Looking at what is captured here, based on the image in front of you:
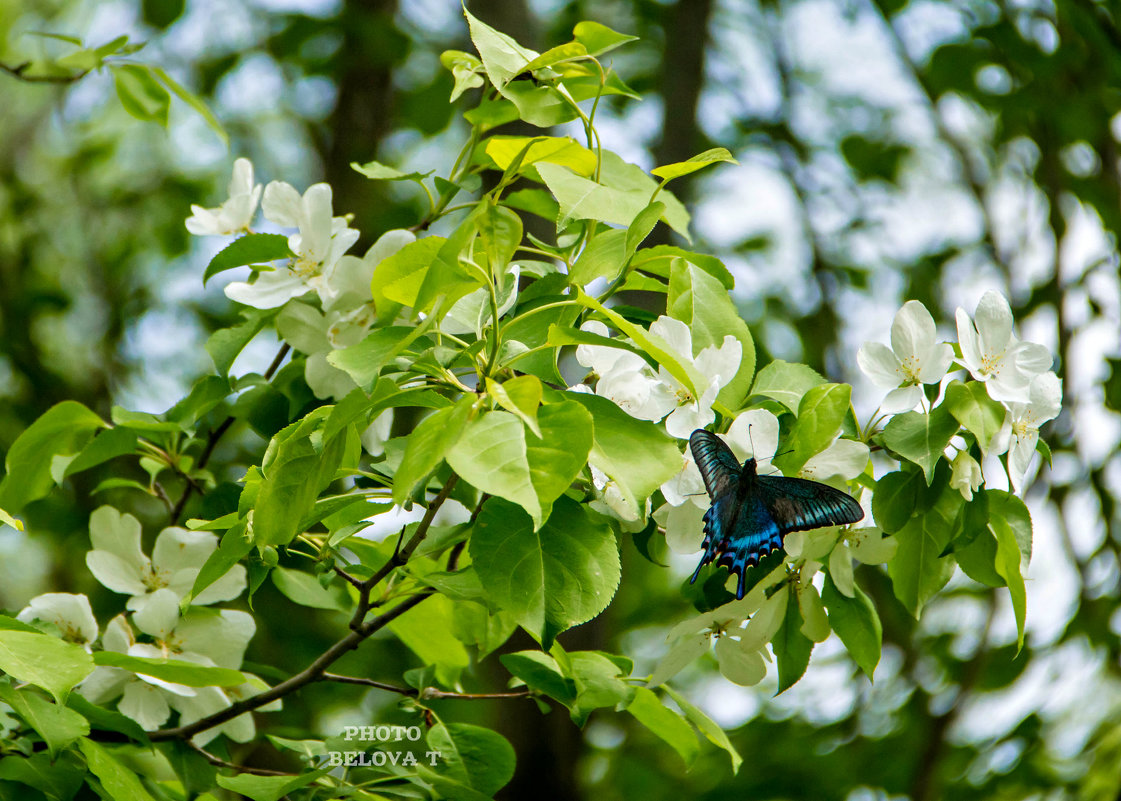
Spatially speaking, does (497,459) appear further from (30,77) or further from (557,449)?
(30,77)

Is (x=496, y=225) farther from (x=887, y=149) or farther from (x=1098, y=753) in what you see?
Answer: (x=887, y=149)

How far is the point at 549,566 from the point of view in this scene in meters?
0.71

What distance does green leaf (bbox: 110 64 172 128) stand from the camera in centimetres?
151

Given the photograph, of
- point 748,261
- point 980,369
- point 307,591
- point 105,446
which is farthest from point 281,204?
point 748,261

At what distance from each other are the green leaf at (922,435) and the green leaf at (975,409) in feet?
0.04

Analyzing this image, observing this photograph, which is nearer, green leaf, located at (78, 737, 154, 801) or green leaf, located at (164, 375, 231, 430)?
green leaf, located at (78, 737, 154, 801)

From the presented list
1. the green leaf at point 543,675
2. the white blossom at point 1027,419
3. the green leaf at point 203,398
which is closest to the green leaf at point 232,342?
the green leaf at point 203,398

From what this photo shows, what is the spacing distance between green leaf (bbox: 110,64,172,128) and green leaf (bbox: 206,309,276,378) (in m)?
0.52

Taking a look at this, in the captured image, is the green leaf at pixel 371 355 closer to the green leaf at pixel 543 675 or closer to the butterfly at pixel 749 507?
the butterfly at pixel 749 507

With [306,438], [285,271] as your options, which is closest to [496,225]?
[306,438]

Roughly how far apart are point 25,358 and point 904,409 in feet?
9.95

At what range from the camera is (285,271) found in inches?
43.3

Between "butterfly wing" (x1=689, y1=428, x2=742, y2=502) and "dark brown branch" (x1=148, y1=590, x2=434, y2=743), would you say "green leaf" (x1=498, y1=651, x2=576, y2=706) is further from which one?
"butterfly wing" (x1=689, y1=428, x2=742, y2=502)

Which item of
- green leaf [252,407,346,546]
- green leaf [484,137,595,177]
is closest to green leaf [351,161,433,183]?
green leaf [484,137,595,177]
